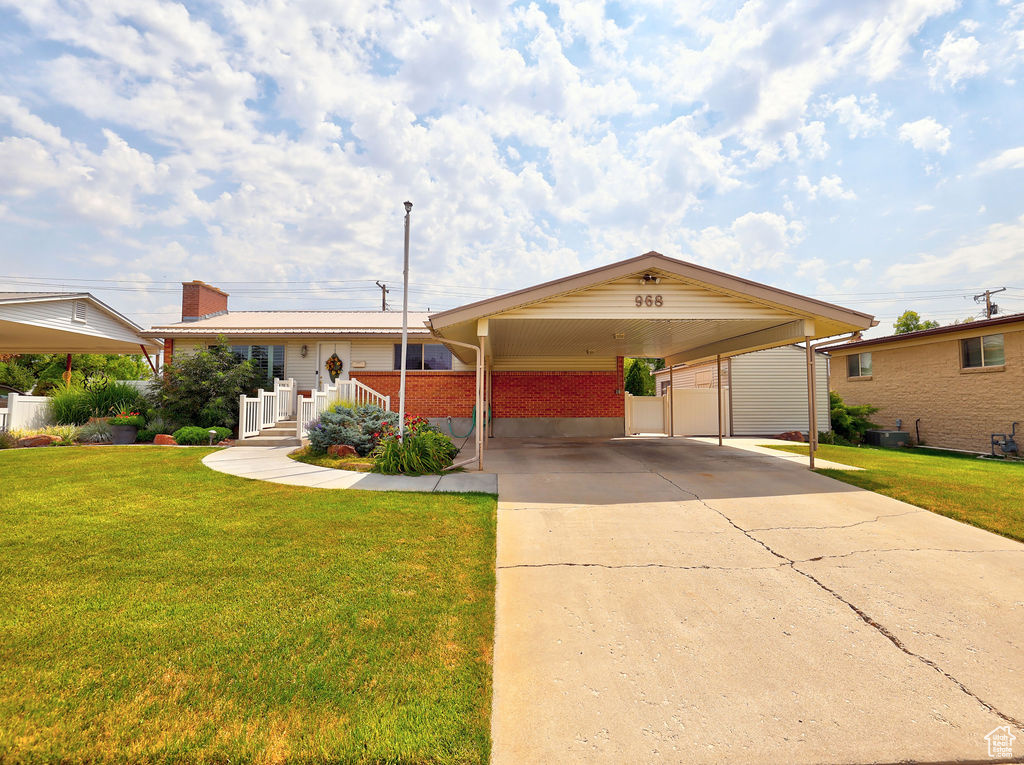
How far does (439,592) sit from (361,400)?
1121 centimetres

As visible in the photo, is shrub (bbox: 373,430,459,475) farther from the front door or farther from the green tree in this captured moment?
the green tree

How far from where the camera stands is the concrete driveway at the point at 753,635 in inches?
83.7

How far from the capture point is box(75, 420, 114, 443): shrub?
1201 centimetres

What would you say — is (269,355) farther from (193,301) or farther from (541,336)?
(541,336)

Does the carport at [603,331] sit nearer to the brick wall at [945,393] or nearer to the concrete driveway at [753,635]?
the concrete driveway at [753,635]

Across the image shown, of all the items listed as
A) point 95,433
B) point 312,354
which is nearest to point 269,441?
point 95,433

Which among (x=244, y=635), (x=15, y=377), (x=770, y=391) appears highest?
(x=15, y=377)

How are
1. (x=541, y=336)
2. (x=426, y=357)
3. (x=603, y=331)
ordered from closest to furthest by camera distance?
(x=603, y=331) → (x=541, y=336) → (x=426, y=357)

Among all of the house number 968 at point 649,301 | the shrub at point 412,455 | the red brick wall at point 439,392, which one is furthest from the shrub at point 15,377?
the house number 968 at point 649,301

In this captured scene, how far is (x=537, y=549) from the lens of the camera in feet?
14.6

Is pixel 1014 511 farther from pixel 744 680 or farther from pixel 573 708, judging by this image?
pixel 573 708

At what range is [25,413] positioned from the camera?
40.1 feet

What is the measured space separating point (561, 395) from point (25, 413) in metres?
14.9

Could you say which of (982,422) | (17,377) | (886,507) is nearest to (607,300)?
(886,507)
